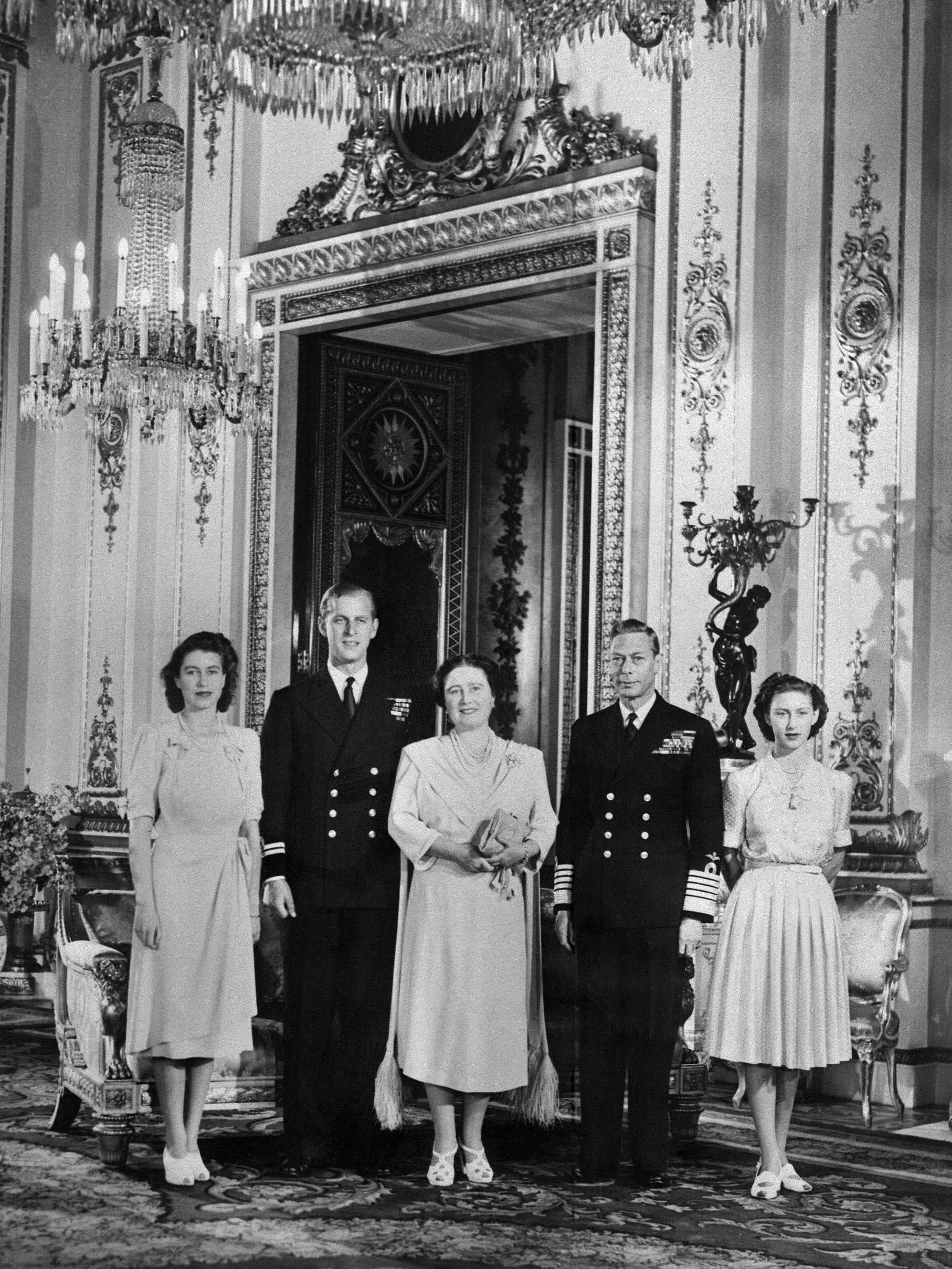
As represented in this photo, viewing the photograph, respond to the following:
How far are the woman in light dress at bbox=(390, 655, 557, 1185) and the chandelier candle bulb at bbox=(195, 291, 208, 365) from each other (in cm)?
297

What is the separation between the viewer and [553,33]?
514 centimetres

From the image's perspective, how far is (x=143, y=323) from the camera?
23.9ft

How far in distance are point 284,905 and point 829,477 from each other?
3037 millimetres

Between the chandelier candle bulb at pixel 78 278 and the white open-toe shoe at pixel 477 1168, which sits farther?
the chandelier candle bulb at pixel 78 278

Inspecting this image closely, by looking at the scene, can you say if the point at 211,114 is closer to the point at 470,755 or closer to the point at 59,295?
the point at 59,295

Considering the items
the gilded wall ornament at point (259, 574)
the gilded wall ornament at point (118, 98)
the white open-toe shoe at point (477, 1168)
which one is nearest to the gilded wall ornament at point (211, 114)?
the gilded wall ornament at point (118, 98)

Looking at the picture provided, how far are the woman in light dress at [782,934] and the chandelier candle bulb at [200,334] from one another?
3412 mm

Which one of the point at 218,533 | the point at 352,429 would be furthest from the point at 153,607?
the point at 352,429

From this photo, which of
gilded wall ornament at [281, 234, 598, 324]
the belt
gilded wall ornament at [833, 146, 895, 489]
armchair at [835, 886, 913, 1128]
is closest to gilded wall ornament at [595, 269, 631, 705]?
gilded wall ornament at [281, 234, 598, 324]

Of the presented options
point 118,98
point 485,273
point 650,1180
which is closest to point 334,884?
point 650,1180

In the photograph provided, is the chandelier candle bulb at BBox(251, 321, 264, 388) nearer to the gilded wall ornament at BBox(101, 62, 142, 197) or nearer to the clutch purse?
the gilded wall ornament at BBox(101, 62, 142, 197)

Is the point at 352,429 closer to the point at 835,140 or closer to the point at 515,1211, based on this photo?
the point at 835,140

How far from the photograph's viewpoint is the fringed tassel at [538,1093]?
5004 mm

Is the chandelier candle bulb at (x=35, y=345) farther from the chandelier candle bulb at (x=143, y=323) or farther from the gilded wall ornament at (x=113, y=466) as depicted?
the gilded wall ornament at (x=113, y=466)
